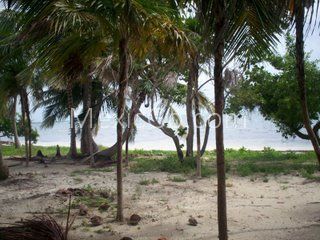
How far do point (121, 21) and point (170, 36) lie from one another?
100cm

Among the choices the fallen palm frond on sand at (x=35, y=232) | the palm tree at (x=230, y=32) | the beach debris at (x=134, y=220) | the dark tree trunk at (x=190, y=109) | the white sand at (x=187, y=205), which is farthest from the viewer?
the dark tree trunk at (x=190, y=109)

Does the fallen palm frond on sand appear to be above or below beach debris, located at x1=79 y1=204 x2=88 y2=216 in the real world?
above

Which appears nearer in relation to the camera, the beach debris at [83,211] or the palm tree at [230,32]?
the palm tree at [230,32]

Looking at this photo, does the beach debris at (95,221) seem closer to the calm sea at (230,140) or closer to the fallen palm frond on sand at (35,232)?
the fallen palm frond on sand at (35,232)

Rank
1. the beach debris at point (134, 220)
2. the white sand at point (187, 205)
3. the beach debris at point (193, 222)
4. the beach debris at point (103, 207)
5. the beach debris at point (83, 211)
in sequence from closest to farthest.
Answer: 1. the white sand at point (187, 205)
2. the beach debris at point (193, 222)
3. the beach debris at point (134, 220)
4. the beach debris at point (83, 211)
5. the beach debris at point (103, 207)

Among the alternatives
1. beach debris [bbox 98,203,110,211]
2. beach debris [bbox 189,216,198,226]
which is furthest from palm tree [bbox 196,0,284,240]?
beach debris [bbox 98,203,110,211]

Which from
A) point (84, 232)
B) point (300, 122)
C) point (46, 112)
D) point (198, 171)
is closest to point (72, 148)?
point (46, 112)

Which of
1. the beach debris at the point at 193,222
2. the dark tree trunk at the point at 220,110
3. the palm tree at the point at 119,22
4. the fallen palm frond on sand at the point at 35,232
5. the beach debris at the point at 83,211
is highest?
the palm tree at the point at 119,22

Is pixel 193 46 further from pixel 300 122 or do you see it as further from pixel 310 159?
pixel 300 122

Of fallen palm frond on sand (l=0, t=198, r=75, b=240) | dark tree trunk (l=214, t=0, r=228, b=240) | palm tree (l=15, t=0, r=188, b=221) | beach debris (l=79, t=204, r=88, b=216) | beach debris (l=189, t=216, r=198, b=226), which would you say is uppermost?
palm tree (l=15, t=0, r=188, b=221)

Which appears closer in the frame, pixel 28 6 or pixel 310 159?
pixel 28 6

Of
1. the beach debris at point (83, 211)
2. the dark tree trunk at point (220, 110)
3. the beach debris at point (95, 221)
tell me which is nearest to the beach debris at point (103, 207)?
the beach debris at point (83, 211)

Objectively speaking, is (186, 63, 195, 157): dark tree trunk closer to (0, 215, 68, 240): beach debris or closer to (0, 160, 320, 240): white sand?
(0, 160, 320, 240): white sand

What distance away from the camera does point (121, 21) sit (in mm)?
5047
